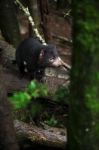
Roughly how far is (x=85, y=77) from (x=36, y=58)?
20.5 feet

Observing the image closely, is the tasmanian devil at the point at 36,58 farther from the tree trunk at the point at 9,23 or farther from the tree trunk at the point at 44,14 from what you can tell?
the tree trunk at the point at 9,23

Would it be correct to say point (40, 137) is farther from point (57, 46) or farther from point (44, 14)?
point (57, 46)

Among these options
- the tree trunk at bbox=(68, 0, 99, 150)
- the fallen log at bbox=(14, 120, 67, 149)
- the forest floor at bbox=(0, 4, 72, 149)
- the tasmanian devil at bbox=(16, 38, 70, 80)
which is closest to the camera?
the tree trunk at bbox=(68, 0, 99, 150)

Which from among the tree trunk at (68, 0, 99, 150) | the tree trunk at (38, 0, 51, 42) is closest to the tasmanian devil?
the tree trunk at (38, 0, 51, 42)

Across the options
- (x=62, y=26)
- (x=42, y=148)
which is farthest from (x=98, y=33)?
(x=62, y=26)

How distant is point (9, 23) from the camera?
1198cm

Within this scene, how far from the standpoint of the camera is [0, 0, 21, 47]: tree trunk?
38.4 ft

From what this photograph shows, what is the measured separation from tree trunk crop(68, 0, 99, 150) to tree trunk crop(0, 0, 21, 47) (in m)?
8.59

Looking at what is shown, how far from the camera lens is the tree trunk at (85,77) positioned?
2.98 metres

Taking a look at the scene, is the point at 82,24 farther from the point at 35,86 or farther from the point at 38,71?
the point at 38,71

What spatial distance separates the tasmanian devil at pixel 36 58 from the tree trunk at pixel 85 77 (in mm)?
5754

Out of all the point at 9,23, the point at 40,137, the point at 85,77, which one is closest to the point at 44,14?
the point at 9,23

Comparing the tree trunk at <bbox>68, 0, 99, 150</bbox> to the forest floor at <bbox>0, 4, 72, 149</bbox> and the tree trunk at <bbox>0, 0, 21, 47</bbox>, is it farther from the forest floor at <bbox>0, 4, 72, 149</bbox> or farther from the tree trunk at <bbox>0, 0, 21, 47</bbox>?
the tree trunk at <bbox>0, 0, 21, 47</bbox>

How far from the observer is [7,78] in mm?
8805
